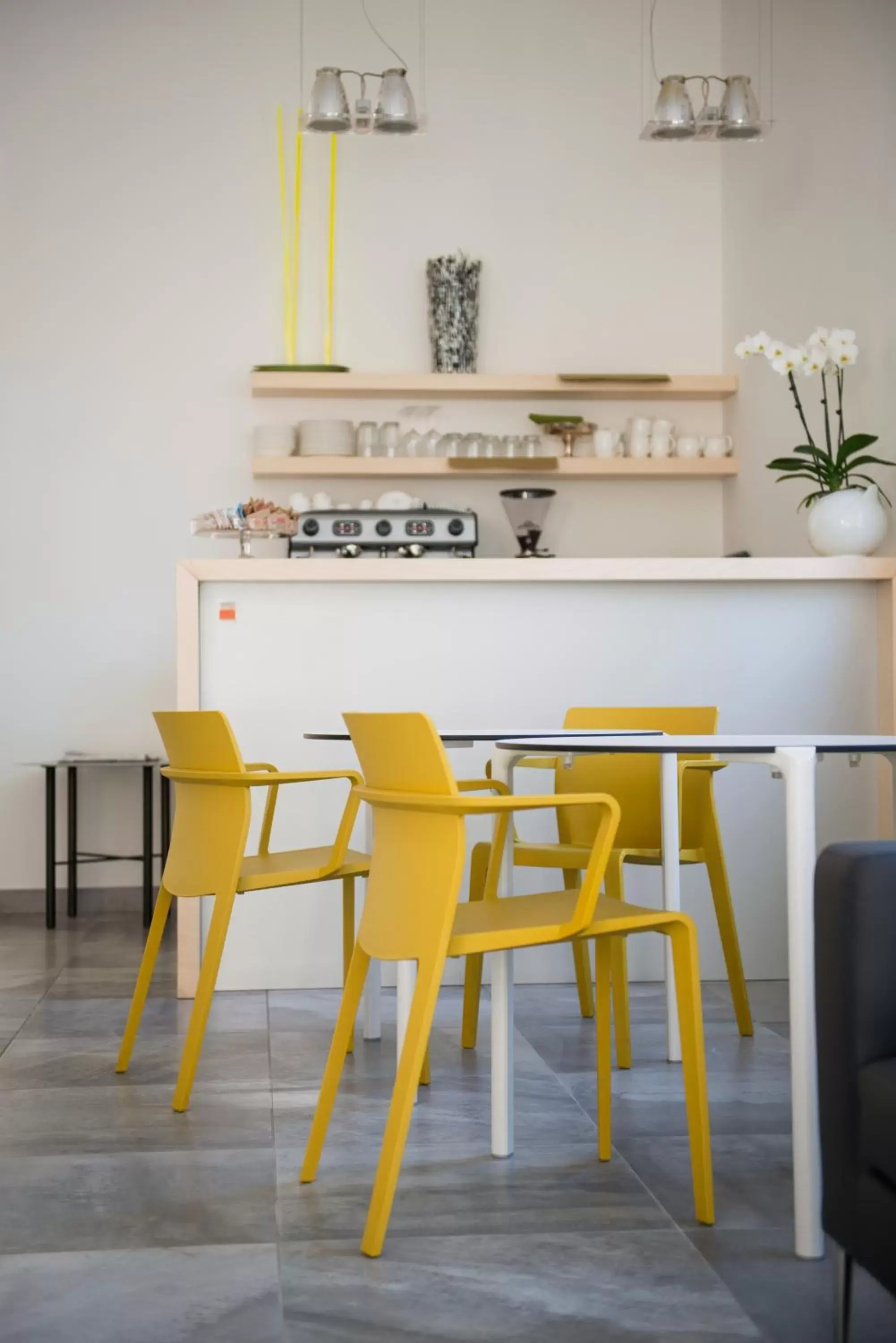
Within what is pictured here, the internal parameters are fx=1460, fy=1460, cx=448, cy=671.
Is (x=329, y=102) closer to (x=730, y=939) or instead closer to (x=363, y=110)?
(x=363, y=110)

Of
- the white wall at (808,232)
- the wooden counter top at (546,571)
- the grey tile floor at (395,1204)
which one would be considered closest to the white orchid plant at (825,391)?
the white wall at (808,232)

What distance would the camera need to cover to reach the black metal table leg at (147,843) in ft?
17.6

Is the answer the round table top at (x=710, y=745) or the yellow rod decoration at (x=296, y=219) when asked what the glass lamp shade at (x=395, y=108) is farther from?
the round table top at (x=710, y=745)

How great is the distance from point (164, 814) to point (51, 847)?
437 mm

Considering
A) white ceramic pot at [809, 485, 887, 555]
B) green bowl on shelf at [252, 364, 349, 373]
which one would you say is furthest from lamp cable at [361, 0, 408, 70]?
white ceramic pot at [809, 485, 887, 555]

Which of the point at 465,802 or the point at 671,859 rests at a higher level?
the point at 465,802

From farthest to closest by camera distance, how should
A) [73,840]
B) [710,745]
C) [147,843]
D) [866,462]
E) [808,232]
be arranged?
[73,840], [147,843], [808,232], [866,462], [710,745]

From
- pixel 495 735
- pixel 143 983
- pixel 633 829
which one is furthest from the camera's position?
pixel 633 829

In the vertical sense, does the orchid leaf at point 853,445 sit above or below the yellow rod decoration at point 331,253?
below

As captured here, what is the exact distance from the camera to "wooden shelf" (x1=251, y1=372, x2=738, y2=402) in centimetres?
586

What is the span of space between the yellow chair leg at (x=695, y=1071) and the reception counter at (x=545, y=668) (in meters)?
1.92

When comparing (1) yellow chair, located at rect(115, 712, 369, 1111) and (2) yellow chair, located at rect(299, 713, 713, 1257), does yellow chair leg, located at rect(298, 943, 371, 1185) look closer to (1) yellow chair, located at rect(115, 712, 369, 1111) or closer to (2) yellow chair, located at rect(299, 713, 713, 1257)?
(2) yellow chair, located at rect(299, 713, 713, 1257)

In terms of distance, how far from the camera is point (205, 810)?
2961 mm

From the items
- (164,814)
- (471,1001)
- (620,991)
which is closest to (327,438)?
(164,814)
